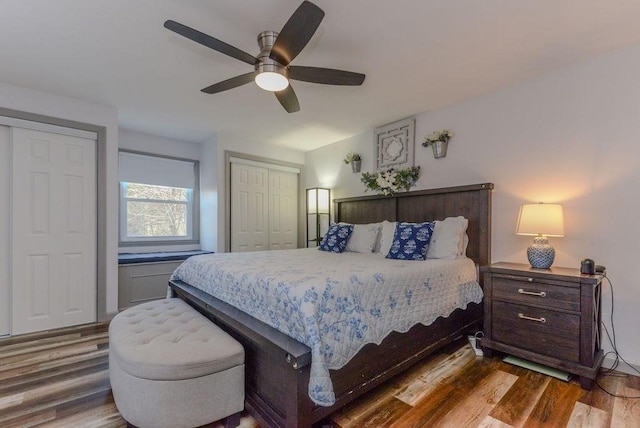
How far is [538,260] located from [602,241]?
51cm

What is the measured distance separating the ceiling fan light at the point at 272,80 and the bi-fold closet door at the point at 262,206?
2650 mm

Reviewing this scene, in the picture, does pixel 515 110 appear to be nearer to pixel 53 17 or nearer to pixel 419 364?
pixel 419 364

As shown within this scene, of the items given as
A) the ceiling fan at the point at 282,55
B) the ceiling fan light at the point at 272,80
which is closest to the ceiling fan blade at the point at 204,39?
the ceiling fan at the point at 282,55

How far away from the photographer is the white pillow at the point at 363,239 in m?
3.49

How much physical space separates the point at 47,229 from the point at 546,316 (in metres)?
4.73

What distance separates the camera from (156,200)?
4.50 metres

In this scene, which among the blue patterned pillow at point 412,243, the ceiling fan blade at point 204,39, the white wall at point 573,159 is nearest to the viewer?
the ceiling fan blade at point 204,39

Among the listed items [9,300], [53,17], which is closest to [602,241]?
[53,17]

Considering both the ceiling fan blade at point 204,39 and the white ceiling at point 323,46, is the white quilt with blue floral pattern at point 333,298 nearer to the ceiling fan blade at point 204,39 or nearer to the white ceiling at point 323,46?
the ceiling fan blade at point 204,39

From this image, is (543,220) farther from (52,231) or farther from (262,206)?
(52,231)

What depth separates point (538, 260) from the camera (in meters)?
2.45

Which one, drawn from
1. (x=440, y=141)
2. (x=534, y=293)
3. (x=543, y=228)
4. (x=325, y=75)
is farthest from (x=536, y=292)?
(x=325, y=75)

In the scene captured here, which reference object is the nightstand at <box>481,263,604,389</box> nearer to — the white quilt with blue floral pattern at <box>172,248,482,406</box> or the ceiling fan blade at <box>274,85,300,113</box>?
the white quilt with blue floral pattern at <box>172,248,482,406</box>

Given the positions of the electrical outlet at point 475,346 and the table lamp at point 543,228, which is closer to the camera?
the table lamp at point 543,228
